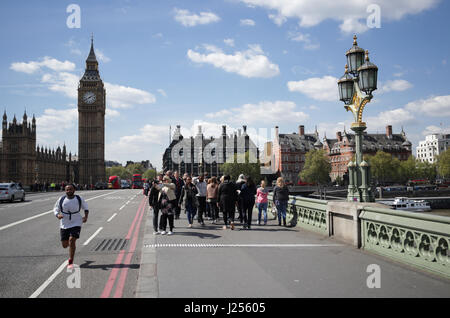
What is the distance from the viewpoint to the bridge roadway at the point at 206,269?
5.31m

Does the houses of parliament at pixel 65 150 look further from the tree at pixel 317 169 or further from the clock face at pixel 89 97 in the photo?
the tree at pixel 317 169

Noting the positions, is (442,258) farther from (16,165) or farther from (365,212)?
(16,165)

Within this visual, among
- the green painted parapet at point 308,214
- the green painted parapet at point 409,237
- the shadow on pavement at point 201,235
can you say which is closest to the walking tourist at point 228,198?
the shadow on pavement at point 201,235

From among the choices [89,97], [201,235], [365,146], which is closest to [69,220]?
[201,235]

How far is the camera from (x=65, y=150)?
10331 centimetres

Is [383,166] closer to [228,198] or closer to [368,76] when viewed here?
[228,198]

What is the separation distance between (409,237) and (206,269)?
13.2 feet

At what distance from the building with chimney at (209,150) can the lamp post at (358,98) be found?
103 metres

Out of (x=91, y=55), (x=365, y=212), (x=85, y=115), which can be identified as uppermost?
(x=91, y=55)

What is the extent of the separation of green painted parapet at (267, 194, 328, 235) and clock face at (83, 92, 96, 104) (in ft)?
384

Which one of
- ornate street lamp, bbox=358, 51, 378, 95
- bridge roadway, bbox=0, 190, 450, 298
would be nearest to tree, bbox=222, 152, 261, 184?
ornate street lamp, bbox=358, 51, 378, 95

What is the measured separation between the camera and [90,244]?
9.62 metres

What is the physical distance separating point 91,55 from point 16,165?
62.8 m
